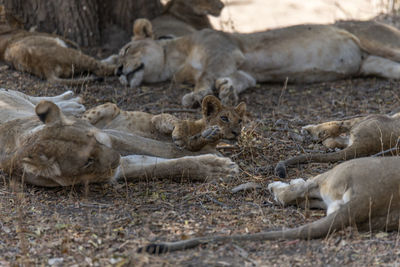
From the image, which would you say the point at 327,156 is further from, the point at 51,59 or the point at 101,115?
the point at 51,59

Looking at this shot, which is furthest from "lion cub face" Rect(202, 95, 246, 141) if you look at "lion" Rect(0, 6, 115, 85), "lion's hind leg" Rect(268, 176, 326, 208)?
"lion" Rect(0, 6, 115, 85)

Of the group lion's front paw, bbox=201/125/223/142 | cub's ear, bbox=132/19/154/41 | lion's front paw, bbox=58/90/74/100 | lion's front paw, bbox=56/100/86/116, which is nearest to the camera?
lion's front paw, bbox=201/125/223/142

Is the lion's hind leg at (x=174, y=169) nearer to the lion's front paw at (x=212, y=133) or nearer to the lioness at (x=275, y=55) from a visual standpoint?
the lion's front paw at (x=212, y=133)

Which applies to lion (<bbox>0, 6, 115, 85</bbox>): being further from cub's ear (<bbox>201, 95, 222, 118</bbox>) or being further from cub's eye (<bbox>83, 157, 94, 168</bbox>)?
cub's eye (<bbox>83, 157, 94, 168</bbox>)

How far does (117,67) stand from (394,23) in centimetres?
503

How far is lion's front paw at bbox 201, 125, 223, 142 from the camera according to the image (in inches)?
190

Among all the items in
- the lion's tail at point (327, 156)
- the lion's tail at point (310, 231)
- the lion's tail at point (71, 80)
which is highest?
the lion's tail at point (310, 231)


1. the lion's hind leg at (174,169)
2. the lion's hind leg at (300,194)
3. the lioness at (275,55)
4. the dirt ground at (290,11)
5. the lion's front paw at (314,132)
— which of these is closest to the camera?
the lion's hind leg at (300,194)

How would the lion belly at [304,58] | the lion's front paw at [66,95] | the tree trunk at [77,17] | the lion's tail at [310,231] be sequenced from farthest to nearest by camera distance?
the tree trunk at [77,17]
the lion belly at [304,58]
the lion's front paw at [66,95]
the lion's tail at [310,231]

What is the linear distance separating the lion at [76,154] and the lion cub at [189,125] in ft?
0.45

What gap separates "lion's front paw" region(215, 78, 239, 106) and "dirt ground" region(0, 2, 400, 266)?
0.79 metres

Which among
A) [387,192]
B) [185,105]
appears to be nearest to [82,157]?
[387,192]

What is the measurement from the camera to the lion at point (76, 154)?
13.6ft

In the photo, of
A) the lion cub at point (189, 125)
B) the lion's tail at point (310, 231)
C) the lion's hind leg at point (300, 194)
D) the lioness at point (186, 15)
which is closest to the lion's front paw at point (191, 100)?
the lion cub at point (189, 125)
